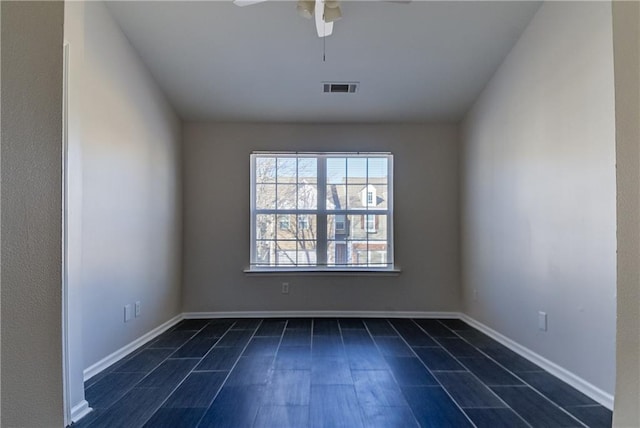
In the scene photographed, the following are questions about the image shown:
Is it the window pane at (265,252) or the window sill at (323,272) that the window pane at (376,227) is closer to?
the window sill at (323,272)

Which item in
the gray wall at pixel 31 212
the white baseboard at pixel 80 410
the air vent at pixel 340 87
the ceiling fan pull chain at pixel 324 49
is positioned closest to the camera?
the gray wall at pixel 31 212

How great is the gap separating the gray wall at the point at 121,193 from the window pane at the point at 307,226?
1359 mm

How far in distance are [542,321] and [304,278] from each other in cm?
233

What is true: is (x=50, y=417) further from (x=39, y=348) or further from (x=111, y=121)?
(x=111, y=121)

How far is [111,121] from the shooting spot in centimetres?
278

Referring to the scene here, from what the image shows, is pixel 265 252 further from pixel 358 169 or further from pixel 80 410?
pixel 80 410

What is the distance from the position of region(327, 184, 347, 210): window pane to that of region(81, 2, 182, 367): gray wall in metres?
1.68

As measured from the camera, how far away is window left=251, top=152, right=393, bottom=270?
4.30 m

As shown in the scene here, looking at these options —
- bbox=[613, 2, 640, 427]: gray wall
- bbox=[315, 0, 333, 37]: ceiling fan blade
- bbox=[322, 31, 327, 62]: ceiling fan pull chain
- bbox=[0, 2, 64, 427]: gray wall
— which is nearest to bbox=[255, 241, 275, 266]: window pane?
bbox=[322, 31, 327, 62]: ceiling fan pull chain

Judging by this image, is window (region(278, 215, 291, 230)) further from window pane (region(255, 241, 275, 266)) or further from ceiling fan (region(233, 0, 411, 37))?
ceiling fan (region(233, 0, 411, 37))

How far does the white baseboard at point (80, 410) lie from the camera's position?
1.91 metres

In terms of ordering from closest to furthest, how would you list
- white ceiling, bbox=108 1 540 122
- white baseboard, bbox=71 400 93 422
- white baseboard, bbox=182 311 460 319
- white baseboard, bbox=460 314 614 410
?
white baseboard, bbox=71 400 93 422
white baseboard, bbox=460 314 614 410
white ceiling, bbox=108 1 540 122
white baseboard, bbox=182 311 460 319

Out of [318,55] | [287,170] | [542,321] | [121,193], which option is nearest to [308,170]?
[287,170]

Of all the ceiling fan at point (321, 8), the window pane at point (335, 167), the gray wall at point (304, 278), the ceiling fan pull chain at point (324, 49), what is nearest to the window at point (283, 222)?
the gray wall at point (304, 278)
